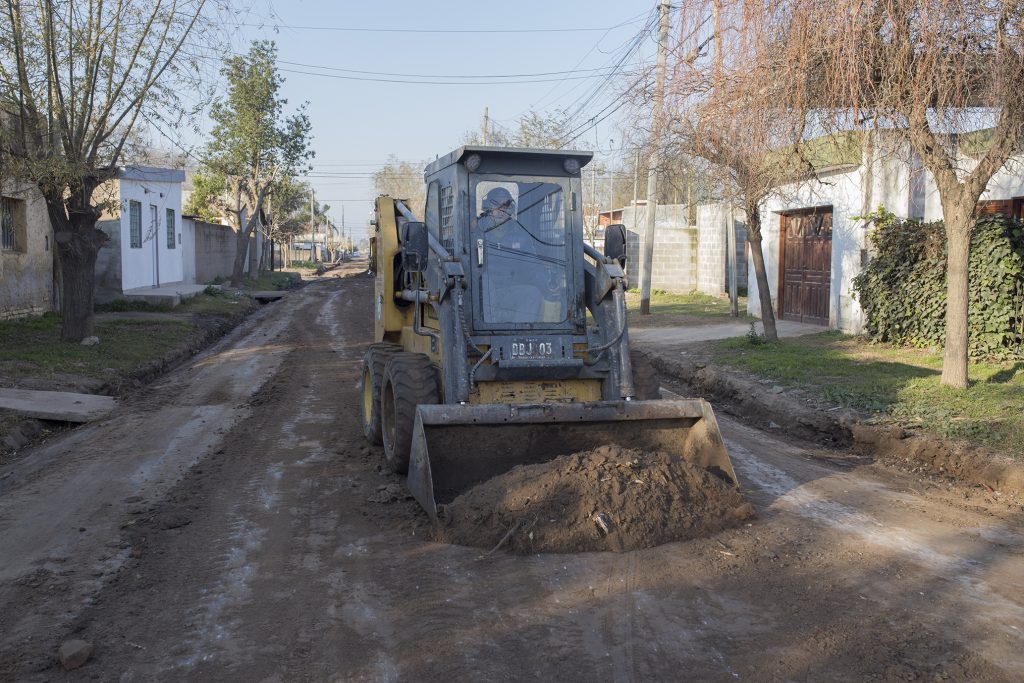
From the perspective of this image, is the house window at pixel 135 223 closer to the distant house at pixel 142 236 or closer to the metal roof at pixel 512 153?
the distant house at pixel 142 236

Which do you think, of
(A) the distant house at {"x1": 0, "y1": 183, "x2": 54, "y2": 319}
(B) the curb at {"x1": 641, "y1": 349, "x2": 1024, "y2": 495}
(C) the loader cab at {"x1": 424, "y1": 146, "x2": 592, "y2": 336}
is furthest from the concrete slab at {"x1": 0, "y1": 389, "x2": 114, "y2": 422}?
(B) the curb at {"x1": 641, "y1": 349, "x2": 1024, "y2": 495}

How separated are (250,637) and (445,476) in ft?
8.16

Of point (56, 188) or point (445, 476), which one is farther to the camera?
point (56, 188)

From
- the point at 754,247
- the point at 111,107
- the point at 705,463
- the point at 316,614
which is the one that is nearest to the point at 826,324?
the point at 754,247

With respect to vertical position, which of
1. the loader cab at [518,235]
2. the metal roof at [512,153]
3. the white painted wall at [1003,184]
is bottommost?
the loader cab at [518,235]

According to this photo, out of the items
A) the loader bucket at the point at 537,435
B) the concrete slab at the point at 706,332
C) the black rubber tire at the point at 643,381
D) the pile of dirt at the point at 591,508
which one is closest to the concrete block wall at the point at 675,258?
the concrete slab at the point at 706,332

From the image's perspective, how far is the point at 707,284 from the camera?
99.7 ft

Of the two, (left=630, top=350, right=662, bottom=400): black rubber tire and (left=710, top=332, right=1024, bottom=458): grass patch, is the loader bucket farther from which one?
(left=710, top=332, right=1024, bottom=458): grass patch

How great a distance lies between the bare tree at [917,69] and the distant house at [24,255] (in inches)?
597

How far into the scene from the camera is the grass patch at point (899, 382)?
9531 mm

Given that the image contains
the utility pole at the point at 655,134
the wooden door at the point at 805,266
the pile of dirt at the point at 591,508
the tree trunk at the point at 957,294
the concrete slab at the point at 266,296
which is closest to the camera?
the pile of dirt at the point at 591,508

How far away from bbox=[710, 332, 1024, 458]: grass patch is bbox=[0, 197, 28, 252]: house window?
49.3 feet

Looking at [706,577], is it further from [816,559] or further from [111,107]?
[111,107]

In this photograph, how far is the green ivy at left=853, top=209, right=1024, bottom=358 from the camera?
13.0 meters
